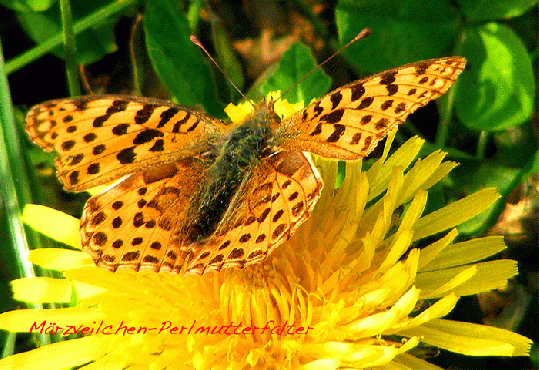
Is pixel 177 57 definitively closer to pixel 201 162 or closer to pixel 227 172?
pixel 201 162

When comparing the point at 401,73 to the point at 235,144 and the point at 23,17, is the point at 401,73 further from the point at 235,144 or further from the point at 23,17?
the point at 23,17

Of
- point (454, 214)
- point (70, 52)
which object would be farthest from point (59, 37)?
point (454, 214)

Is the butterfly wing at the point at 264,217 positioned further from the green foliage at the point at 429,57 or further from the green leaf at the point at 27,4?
the green leaf at the point at 27,4

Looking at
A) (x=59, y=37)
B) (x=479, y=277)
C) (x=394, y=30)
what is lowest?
(x=479, y=277)

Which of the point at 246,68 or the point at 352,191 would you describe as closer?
the point at 352,191

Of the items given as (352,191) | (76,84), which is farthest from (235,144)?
(76,84)

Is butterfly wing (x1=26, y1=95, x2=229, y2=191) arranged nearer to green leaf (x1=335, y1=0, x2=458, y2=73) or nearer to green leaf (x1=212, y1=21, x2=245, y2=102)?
green leaf (x1=212, y1=21, x2=245, y2=102)
